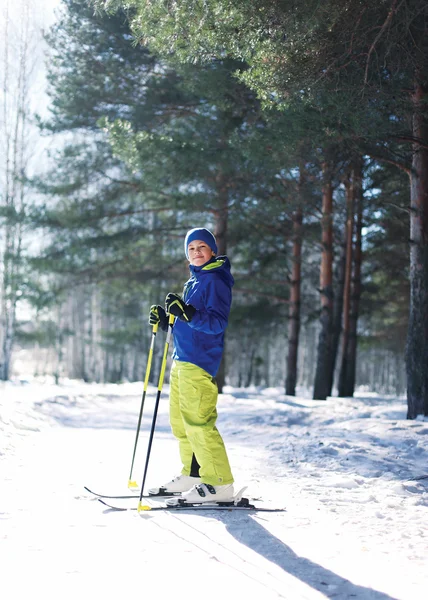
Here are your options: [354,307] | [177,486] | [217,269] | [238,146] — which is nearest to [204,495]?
[177,486]

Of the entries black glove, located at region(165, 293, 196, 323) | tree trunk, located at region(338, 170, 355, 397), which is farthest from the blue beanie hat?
tree trunk, located at region(338, 170, 355, 397)

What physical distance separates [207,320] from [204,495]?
1312 millimetres

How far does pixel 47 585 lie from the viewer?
2.72 meters

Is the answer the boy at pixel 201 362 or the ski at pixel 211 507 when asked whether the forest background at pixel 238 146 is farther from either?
the ski at pixel 211 507

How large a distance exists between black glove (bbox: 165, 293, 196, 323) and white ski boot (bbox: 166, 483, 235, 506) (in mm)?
1274

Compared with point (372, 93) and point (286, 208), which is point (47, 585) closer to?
point (372, 93)

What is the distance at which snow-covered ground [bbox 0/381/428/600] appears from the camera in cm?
Result: 282

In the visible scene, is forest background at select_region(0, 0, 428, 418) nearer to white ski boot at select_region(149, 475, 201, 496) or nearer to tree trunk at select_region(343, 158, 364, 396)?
tree trunk at select_region(343, 158, 364, 396)

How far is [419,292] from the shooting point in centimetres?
908

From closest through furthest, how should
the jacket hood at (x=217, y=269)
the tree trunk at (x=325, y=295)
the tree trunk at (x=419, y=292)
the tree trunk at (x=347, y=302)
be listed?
the jacket hood at (x=217, y=269)
the tree trunk at (x=419, y=292)
the tree trunk at (x=325, y=295)
the tree trunk at (x=347, y=302)

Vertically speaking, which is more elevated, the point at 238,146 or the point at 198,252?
the point at 238,146

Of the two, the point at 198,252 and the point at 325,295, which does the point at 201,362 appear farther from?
the point at 325,295

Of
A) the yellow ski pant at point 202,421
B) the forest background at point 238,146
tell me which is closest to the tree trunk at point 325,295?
the forest background at point 238,146

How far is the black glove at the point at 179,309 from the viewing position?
429cm
